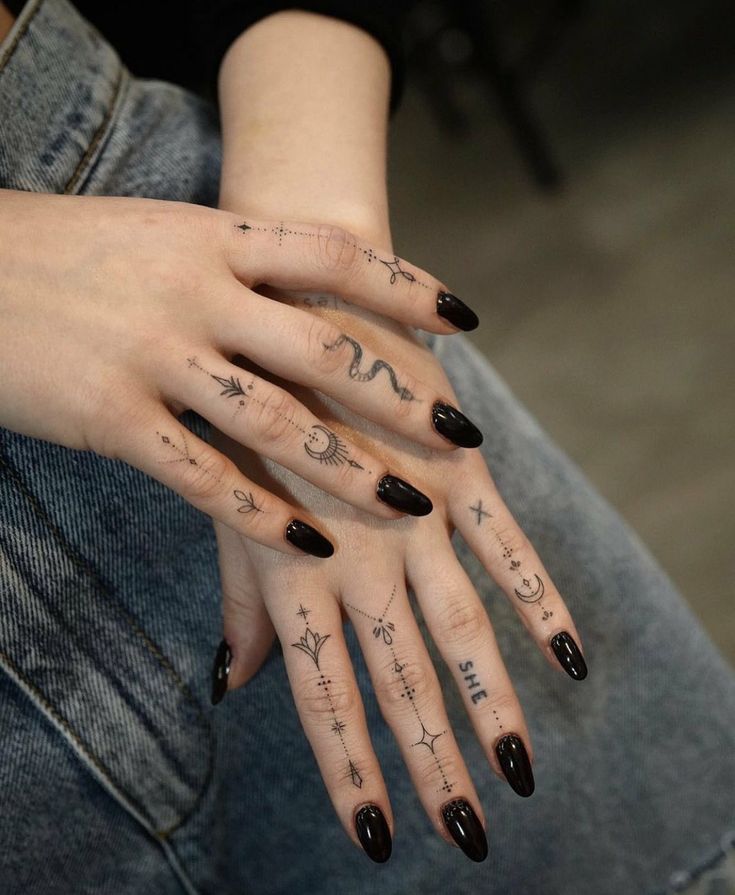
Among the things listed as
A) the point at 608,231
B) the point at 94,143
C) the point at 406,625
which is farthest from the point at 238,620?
the point at 608,231

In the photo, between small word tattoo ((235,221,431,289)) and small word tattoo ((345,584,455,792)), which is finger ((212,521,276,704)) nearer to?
small word tattoo ((345,584,455,792))

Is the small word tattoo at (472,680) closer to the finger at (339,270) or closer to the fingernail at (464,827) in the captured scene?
the fingernail at (464,827)

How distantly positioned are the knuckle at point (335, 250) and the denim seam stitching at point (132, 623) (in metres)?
0.27

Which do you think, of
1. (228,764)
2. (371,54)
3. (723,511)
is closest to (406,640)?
(228,764)

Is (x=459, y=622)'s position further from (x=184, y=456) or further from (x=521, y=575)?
(x=184, y=456)

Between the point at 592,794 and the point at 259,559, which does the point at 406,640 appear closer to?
the point at 259,559

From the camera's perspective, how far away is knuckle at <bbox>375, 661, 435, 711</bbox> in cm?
64

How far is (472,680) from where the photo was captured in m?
0.65

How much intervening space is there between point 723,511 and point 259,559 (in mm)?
1389

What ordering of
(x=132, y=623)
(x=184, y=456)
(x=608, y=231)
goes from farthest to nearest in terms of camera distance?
(x=608, y=231), (x=132, y=623), (x=184, y=456)

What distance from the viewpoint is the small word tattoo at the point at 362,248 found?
64 centimetres

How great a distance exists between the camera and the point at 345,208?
28.0 inches

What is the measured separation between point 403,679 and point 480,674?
57 mm

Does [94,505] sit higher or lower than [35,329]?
lower
